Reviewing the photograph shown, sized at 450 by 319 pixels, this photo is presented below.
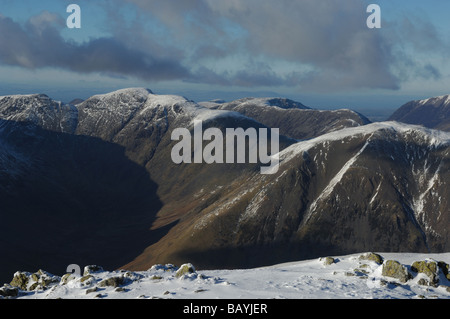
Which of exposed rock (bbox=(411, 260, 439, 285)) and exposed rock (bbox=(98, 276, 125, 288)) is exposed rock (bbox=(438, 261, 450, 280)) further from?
exposed rock (bbox=(98, 276, 125, 288))

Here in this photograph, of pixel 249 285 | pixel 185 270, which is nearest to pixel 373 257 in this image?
pixel 249 285

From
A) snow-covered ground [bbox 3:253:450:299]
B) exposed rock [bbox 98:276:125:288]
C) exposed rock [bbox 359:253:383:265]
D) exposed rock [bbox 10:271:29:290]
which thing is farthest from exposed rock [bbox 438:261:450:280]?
exposed rock [bbox 10:271:29:290]

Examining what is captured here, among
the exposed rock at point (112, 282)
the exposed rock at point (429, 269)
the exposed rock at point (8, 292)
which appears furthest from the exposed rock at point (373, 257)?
the exposed rock at point (8, 292)

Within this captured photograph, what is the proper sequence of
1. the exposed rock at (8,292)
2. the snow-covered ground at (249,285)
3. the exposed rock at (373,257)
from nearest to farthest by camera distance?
the snow-covered ground at (249,285) → the exposed rock at (8,292) → the exposed rock at (373,257)

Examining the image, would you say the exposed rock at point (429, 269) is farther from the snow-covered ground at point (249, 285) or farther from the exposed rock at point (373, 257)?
the exposed rock at point (373, 257)

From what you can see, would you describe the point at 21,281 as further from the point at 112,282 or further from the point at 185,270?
the point at 185,270
